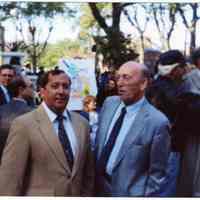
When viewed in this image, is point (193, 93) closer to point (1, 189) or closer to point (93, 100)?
point (93, 100)

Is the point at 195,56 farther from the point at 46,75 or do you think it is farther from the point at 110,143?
the point at 46,75

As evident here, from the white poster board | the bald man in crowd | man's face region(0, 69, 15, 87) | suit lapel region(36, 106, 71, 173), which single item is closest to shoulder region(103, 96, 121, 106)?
the bald man in crowd

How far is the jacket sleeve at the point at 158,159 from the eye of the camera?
2.39 m

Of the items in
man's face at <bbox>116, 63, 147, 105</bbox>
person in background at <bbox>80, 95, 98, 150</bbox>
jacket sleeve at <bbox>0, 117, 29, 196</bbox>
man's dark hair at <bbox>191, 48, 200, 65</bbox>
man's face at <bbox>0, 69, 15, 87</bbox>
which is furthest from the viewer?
man's face at <bbox>0, 69, 15, 87</bbox>

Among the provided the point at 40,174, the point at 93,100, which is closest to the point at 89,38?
the point at 93,100

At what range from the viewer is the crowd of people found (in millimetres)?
2359

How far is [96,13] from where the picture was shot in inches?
108

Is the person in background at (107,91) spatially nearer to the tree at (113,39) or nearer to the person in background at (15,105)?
the tree at (113,39)

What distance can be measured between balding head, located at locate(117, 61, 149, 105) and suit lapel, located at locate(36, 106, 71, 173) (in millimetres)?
499

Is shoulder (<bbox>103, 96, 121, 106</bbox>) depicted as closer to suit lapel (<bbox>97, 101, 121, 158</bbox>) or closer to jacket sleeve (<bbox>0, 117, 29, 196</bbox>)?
suit lapel (<bbox>97, 101, 121, 158</bbox>)

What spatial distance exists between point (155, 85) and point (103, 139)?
49cm

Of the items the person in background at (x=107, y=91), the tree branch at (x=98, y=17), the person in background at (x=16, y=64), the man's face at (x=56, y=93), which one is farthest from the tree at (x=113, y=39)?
the person in background at (x=16, y=64)

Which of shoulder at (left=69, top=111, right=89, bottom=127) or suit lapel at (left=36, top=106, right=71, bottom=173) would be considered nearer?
suit lapel at (left=36, top=106, right=71, bottom=173)

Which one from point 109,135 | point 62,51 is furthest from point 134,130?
point 62,51
